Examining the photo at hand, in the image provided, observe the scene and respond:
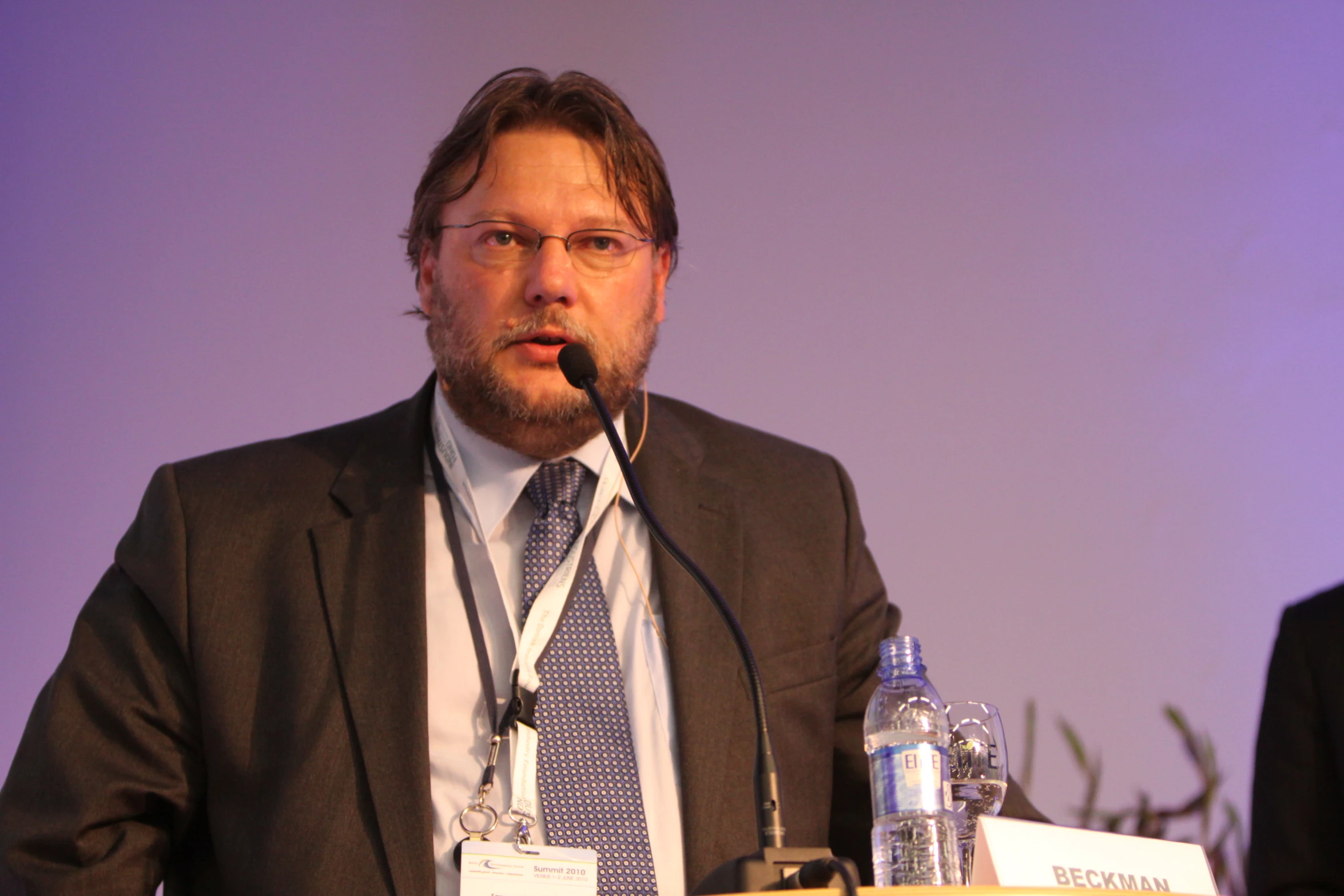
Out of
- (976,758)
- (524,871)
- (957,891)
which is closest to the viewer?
(957,891)

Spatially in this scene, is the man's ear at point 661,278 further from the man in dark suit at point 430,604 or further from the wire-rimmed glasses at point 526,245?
the wire-rimmed glasses at point 526,245

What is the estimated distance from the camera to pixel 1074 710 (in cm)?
274

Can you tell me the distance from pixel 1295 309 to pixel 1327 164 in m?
0.34

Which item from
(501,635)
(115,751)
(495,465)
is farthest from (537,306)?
(115,751)

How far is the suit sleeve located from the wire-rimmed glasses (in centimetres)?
59

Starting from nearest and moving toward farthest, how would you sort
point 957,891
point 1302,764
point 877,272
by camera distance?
1. point 957,891
2. point 1302,764
3. point 877,272

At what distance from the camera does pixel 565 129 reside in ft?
6.93

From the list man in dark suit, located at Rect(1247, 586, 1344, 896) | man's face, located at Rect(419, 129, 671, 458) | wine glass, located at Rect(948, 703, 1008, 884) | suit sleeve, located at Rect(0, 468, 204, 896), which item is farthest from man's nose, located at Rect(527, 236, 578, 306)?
man in dark suit, located at Rect(1247, 586, 1344, 896)

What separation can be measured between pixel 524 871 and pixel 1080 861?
2.38ft

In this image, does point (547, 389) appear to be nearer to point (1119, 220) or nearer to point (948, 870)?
point (948, 870)

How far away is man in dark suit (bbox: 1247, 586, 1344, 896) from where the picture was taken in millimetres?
1800

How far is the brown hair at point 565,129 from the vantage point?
6.88 ft

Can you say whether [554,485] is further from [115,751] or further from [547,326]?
[115,751]

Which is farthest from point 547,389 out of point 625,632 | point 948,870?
point 948,870
